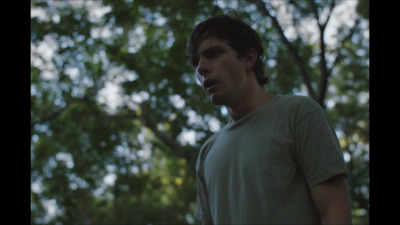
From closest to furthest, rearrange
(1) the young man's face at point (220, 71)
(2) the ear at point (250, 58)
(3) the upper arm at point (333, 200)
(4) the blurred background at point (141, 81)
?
1. (3) the upper arm at point (333, 200)
2. (1) the young man's face at point (220, 71)
3. (2) the ear at point (250, 58)
4. (4) the blurred background at point (141, 81)

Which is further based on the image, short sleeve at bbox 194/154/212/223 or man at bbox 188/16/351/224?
short sleeve at bbox 194/154/212/223

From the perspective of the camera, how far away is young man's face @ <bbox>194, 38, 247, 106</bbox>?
172 centimetres

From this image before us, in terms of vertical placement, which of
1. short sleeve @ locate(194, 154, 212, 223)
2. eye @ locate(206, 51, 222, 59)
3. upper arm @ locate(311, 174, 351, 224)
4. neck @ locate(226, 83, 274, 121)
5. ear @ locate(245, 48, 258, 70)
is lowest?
upper arm @ locate(311, 174, 351, 224)

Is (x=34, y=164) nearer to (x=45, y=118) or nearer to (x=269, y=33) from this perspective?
(x=45, y=118)

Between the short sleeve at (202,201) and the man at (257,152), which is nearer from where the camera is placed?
the man at (257,152)

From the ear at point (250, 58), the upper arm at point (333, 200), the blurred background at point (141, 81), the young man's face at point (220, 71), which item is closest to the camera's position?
the upper arm at point (333, 200)

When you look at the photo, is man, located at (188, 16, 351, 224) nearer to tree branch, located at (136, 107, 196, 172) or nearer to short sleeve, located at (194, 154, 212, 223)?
short sleeve, located at (194, 154, 212, 223)

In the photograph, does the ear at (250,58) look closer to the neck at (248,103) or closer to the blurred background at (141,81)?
the neck at (248,103)

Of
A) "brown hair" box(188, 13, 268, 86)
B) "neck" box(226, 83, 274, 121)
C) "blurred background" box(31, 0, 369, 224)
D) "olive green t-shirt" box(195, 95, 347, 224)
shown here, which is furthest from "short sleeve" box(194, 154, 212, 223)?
"blurred background" box(31, 0, 369, 224)

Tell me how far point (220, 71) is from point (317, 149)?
570mm

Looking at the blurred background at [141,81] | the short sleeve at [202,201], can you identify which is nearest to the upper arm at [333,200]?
the short sleeve at [202,201]

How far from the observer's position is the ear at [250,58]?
1849 mm

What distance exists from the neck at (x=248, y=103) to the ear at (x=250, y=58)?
0.13m

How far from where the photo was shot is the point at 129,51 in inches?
279
